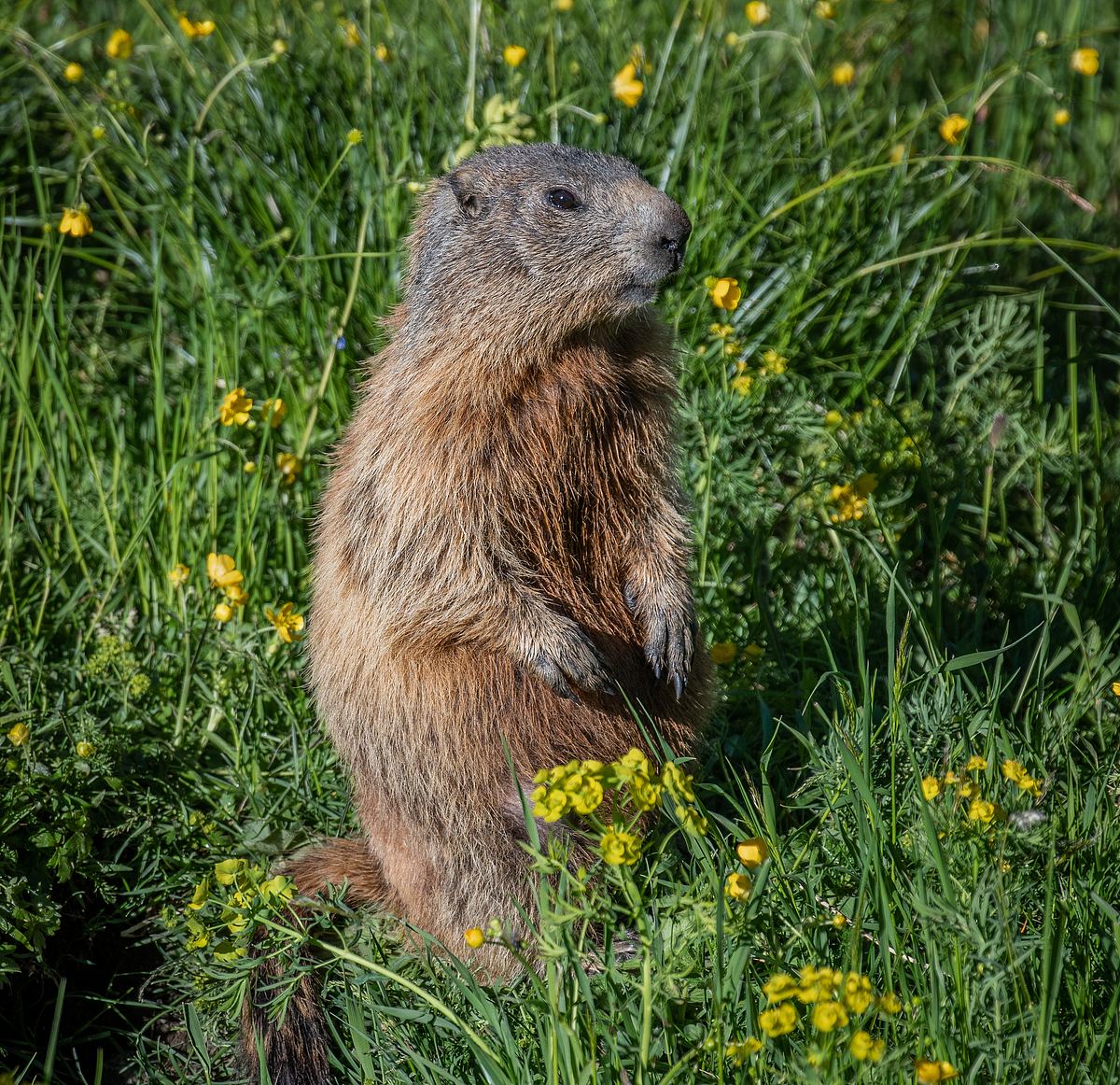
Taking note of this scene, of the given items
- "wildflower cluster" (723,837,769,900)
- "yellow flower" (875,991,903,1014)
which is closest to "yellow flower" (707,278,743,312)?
"wildflower cluster" (723,837,769,900)

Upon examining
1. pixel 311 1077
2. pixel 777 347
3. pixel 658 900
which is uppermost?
pixel 777 347

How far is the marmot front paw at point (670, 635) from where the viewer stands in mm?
3303

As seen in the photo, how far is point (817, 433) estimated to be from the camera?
421cm

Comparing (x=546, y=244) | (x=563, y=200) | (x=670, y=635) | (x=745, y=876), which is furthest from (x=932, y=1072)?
(x=563, y=200)

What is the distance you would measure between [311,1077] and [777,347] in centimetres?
294

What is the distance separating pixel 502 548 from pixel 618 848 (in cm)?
114

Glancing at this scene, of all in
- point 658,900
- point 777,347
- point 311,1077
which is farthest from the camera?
point 777,347

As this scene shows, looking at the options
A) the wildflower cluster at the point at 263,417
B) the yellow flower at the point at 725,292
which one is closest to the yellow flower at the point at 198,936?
the wildflower cluster at the point at 263,417

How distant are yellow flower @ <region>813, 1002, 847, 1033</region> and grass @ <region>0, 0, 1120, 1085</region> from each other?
0.12 metres

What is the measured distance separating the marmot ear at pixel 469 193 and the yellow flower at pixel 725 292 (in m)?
0.85

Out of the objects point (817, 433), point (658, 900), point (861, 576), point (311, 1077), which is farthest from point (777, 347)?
point (311, 1077)

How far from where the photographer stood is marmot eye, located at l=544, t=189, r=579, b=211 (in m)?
3.28

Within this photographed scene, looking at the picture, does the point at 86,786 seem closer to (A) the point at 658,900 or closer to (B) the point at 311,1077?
(B) the point at 311,1077

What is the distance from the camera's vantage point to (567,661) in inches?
122
